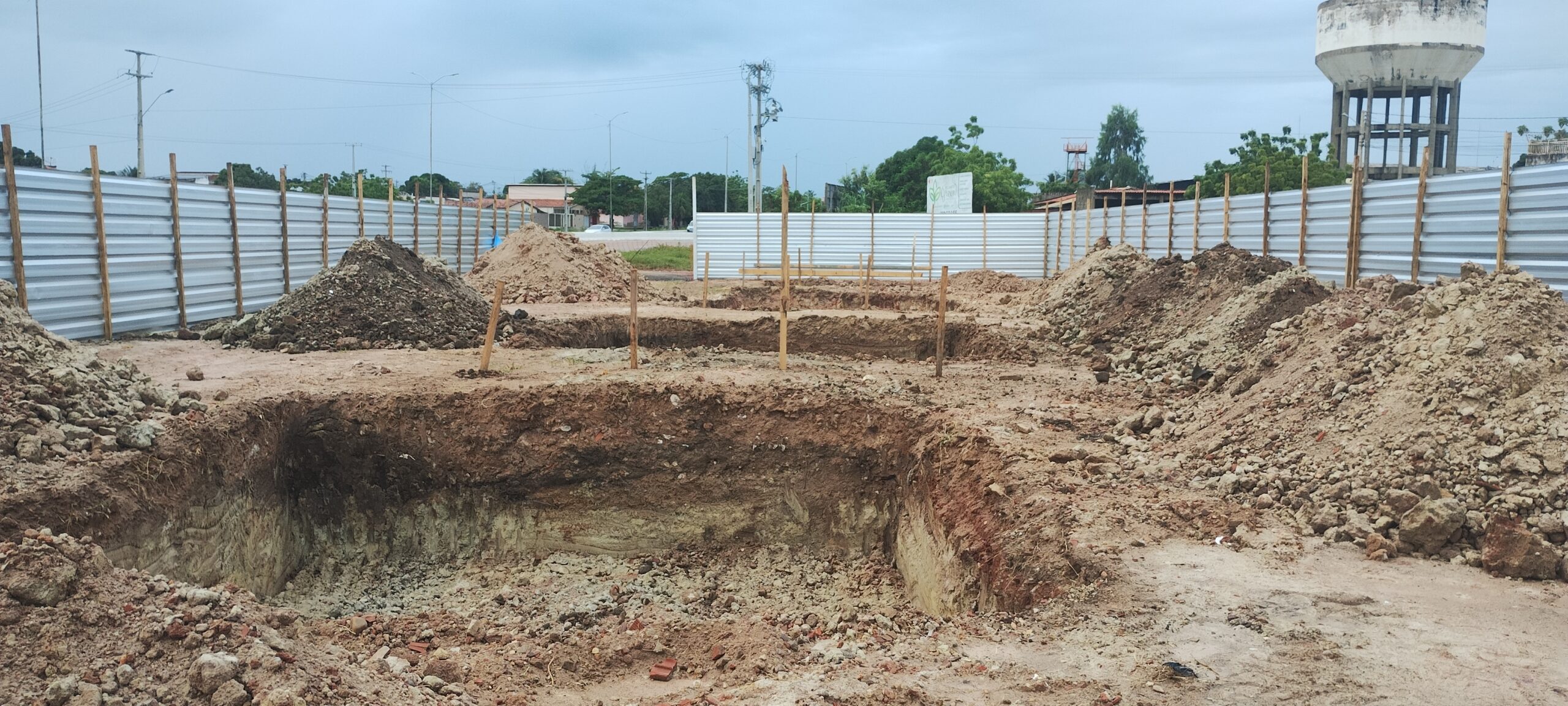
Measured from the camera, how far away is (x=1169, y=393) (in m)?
11.1

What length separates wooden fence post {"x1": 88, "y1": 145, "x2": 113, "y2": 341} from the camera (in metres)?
12.1

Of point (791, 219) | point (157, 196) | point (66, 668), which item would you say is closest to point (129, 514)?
point (66, 668)

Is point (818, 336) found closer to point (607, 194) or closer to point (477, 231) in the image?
point (477, 231)

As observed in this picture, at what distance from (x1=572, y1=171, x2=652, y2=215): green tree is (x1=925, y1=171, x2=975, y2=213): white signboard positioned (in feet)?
105

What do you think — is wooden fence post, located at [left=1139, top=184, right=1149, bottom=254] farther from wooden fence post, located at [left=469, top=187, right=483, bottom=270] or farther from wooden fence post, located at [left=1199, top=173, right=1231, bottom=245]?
wooden fence post, located at [left=469, top=187, right=483, bottom=270]

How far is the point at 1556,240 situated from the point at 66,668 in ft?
38.4

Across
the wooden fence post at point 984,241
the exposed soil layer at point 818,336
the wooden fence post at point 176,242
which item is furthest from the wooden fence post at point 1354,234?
the wooden fence post at point 984,241

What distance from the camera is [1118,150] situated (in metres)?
71.2

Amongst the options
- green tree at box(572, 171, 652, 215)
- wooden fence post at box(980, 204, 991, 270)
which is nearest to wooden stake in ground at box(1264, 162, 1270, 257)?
wooden fence post at box(980, 204, 991, 270)

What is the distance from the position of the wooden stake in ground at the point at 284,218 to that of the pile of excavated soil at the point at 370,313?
2.64 m

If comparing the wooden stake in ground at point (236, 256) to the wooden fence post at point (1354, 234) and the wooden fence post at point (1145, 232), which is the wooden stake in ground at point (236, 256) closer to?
the wooden fence post at point (1354, 234)

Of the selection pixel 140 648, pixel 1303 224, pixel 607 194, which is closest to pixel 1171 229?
pixel 1303 224

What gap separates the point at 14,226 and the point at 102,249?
47.1 inches

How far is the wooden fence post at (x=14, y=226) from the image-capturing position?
10.9 m
